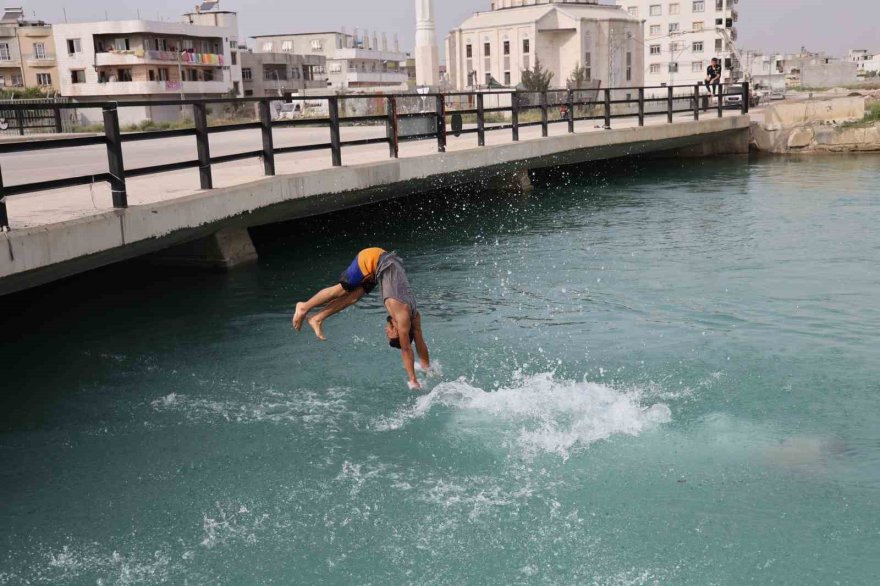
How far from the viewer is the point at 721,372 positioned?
29.4ft

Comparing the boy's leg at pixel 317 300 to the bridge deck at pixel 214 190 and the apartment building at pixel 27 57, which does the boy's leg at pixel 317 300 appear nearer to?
the bridge deck at pixel 214 190

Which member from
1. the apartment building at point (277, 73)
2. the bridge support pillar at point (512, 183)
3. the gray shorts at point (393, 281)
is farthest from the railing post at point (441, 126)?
the apartment building at point (277, 73)

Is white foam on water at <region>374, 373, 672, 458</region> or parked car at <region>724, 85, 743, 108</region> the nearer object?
white foam on water at <region>374, 373, 672, 458</region>

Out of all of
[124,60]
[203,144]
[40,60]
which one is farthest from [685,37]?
[203,144]

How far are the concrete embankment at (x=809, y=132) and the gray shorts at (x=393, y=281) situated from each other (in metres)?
28.5

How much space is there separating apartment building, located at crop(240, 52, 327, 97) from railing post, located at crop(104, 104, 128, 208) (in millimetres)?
90493

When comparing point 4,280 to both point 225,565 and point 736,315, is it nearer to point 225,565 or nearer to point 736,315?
point 225,565

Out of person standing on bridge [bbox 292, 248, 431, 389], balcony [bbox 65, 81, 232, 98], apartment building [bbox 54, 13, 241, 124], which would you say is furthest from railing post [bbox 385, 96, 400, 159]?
balcony [bbox 65, 81, 232, 98]

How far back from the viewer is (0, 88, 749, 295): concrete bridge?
29.9 ft

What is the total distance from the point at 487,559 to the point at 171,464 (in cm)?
303

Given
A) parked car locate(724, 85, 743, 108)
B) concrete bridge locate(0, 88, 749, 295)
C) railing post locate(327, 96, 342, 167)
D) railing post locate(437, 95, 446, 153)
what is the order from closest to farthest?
concrete bridge locate(0, 88, 749, 295)
railing post locate(327, 96, 342, 167)
railing post locate(437, 95, 446, 153)
parked car locate(724, 85, 743, 108)

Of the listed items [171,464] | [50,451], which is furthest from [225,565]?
[50,451]

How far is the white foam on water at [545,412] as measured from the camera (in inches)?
301

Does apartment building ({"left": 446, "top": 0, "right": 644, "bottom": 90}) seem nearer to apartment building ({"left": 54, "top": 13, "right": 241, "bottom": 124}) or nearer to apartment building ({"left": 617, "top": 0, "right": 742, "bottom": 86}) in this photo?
apartment building ({"left": 617, "top": 0, "right": 742, "bottom": 86})
